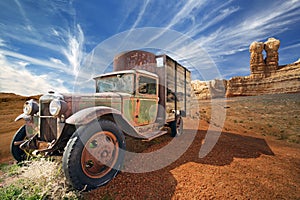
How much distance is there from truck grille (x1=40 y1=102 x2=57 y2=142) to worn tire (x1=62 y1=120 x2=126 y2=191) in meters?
0.85

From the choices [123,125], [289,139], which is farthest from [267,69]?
[123,125]

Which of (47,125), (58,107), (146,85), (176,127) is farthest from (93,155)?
(176,127)

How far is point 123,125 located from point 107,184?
3.75ft

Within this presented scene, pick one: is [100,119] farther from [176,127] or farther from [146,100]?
[176,127]

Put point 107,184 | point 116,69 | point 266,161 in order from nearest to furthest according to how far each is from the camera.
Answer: point 107,184, point 266,161, point 116,69

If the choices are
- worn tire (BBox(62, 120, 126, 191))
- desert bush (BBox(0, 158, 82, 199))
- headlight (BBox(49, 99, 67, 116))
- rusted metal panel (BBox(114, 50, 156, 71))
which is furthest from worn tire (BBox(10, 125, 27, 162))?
rusted metal panel (BBox(114, 50, 156, 71))

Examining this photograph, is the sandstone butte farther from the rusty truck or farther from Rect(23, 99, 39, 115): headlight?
Rect(23, 99, 39, 115): headlight

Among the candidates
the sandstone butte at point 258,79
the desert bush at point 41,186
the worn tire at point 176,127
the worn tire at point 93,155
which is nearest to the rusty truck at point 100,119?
the worn tire at point 93,155

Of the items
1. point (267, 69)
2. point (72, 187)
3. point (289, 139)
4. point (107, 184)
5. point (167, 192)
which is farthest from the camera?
point (267, 69)

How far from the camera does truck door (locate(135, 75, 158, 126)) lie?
12.3 feet

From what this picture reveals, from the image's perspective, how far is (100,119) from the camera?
254 centimetres

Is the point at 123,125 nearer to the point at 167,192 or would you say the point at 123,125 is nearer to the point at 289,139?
the point at 167,192

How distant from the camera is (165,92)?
475cm

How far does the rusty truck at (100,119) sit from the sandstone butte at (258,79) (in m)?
32.0
